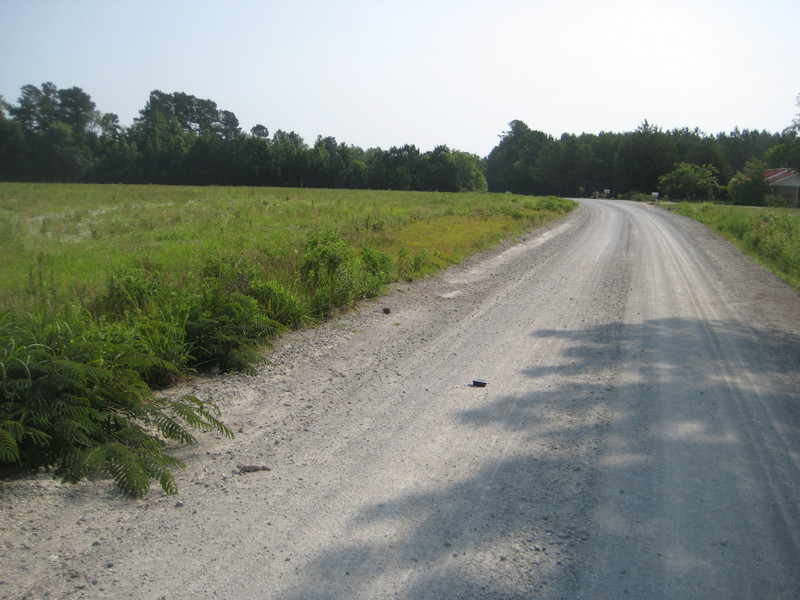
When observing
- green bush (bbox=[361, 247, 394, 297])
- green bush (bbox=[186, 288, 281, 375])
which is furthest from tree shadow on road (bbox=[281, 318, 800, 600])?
green bush (bbox=[361, 247, 394, 297])

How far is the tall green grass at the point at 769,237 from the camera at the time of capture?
48.6 feet

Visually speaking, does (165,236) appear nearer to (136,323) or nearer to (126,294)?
(126,294)

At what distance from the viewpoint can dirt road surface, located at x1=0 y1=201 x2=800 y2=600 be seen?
304cm

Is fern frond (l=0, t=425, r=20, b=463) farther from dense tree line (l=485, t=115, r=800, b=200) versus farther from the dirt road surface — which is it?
dense tree line (l=485, t=115, r=800, b=200)

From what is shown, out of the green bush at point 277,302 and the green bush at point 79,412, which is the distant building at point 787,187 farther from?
the green bush at point 79,412

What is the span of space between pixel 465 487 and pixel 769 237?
750 inches

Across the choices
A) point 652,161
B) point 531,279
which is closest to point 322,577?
point 531,279

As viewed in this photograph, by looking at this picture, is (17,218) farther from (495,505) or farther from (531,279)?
(495,505)

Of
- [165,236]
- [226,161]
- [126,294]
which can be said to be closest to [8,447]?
[126,294]

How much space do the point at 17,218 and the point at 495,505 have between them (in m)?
19.8

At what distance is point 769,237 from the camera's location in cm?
1856

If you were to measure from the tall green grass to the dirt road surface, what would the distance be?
27.1ft

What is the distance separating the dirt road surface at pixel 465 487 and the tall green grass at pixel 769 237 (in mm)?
8269

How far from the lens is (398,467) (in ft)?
14.1
